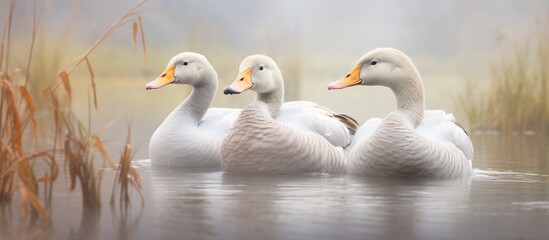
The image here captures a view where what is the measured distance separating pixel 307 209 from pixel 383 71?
2284 mm

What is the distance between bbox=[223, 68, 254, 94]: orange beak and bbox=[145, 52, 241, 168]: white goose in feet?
2.41

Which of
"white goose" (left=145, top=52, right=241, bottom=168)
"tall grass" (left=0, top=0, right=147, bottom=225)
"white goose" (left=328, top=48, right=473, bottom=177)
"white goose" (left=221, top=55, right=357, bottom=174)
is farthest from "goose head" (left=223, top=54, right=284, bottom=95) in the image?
"tall grass" (left=0, top=0, right=147, bottom=225)

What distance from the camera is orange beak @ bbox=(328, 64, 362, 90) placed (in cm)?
763

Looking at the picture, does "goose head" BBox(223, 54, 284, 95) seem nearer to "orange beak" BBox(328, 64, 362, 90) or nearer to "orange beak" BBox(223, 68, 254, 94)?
"orange beak" BBox(223, 68, 254, 94)

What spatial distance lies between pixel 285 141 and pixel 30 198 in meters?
2.83

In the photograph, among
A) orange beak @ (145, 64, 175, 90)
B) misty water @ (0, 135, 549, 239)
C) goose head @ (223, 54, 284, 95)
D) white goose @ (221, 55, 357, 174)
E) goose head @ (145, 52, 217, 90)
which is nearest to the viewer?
misty water @ (0, 135, 549, 239)

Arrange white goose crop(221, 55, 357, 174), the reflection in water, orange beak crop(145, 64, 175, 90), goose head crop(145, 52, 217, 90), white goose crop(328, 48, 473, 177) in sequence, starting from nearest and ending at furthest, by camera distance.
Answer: the reflection in water
white goose crop(328, 48, 473, 177)
white goose crop(221, 55, 357, 174)
orange beak crop(145, 64, 175, 90)
goose head crop(145, 52, 217, 90)

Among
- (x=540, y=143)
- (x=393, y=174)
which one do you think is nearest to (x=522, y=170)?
(x=393, y=174)

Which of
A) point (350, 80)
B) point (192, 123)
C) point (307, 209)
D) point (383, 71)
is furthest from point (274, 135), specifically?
point (307, 209)

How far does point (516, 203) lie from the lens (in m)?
6.10

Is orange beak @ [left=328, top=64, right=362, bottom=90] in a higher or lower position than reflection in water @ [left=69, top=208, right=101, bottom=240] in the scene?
higher

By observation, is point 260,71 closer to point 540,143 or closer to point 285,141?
point 285,141

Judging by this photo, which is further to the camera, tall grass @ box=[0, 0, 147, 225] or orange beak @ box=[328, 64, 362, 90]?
orange beak @ box=[328, 64, 362, 90]

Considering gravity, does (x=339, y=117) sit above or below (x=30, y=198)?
above
